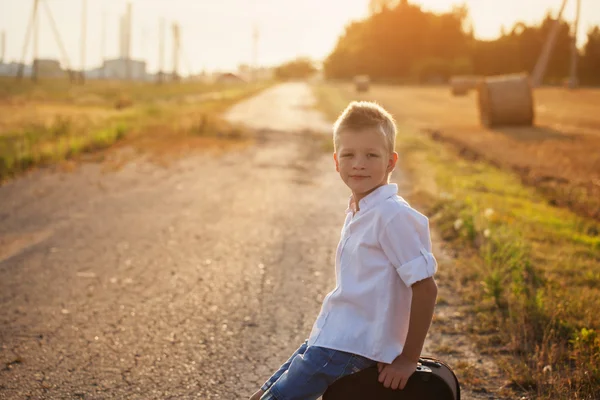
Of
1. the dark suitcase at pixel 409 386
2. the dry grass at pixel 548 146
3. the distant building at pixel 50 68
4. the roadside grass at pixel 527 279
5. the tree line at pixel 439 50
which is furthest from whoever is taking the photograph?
the distant building at pixel 50 68

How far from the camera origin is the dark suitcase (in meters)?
2.27

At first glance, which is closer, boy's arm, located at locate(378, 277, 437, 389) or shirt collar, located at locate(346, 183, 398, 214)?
boy's arm, located at locate(378, 277, 437, 389)

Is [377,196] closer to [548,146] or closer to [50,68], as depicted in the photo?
[548,146]

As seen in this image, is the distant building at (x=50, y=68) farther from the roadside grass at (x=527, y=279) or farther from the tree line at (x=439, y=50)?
the roadside grass at (x=527, y=279)

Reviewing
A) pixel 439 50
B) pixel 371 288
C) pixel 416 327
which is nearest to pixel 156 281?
pixel 371 288

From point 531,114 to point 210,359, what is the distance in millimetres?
15696

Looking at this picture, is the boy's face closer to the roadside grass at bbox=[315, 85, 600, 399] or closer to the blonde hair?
the blonde hair

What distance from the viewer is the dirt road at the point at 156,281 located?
3.42 meters

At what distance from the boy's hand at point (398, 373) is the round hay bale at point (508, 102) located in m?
16.1

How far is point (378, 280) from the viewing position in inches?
88.7

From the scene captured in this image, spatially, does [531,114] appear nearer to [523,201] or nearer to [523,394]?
[523,201]

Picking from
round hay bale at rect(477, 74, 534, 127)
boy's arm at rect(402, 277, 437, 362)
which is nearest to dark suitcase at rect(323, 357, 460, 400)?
boy's arm at rect(402, 277, 437, 362)

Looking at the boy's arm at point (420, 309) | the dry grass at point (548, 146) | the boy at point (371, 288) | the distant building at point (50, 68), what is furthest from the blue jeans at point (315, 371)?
the distant building at point (50, 68)

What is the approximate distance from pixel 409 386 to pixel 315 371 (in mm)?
316
